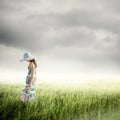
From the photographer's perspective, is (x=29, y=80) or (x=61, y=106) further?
(x=61, y=106)

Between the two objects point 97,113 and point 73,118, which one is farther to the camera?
point 97,113

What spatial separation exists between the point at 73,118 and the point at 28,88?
5.02 feet

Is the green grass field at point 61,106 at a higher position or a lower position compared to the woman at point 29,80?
lower

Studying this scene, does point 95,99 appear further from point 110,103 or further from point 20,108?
point 20,108

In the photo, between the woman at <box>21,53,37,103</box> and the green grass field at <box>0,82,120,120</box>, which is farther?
the woman at <box>21,53,37,103</box>

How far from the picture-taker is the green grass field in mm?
10312

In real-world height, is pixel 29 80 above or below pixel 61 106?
above

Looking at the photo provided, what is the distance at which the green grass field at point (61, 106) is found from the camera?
10.3 meters

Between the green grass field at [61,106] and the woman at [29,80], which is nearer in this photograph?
the green grass field at [61,106]

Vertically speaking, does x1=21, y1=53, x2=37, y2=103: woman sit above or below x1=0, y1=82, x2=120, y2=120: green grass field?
above

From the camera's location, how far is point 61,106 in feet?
36.8

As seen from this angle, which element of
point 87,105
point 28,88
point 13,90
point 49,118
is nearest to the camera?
point 49,118

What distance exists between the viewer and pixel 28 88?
10875 millimetres

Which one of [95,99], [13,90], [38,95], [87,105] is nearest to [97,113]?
[87,105]
